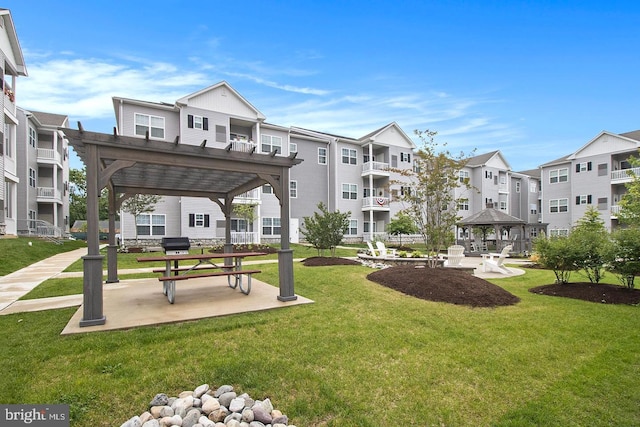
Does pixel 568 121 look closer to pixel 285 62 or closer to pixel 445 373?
pixel 285 62

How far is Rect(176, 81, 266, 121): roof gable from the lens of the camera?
2210 centimetres

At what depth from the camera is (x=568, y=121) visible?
1856cm

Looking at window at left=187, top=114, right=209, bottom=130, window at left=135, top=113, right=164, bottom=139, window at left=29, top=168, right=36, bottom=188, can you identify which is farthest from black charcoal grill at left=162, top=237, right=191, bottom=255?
window at left=29, top=168, right=36, bottom=188

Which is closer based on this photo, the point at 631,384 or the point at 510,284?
the point at 631,384

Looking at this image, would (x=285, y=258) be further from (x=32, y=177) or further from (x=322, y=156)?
(x=32, y=177)

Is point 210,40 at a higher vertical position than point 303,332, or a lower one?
higher

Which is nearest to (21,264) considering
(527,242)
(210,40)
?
(210,40)

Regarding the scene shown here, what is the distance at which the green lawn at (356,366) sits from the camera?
10.9 feet

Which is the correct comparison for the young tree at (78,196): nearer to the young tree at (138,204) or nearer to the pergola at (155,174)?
the young tree at (138,204)

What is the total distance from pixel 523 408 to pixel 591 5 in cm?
1555

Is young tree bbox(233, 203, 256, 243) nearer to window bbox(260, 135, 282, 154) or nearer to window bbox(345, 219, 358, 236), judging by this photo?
window bbox(260, 135, 282, 154)

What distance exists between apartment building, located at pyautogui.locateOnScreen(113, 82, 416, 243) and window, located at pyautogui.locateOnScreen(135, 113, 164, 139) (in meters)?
0.06

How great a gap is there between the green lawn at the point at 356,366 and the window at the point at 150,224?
54.1ft

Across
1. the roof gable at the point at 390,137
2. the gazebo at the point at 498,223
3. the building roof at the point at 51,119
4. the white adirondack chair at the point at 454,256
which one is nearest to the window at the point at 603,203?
the gazebo at the point at 498,223
